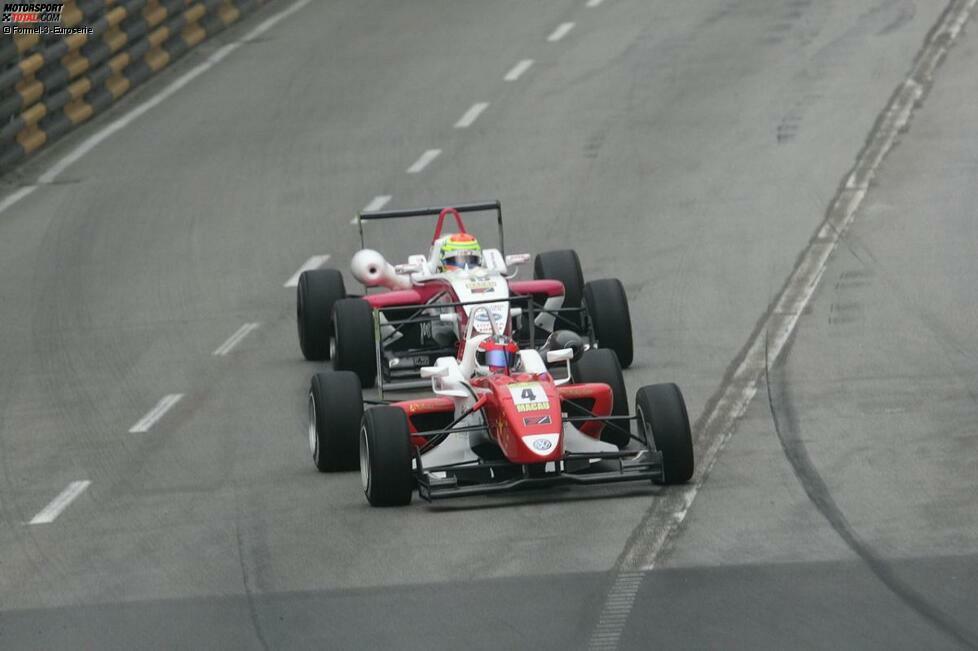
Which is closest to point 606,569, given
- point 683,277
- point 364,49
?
point 683,277

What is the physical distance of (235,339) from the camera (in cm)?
1902

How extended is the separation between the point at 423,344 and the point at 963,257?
246 inches

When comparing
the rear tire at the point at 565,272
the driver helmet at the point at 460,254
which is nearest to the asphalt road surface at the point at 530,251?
the rear tire at the point at 565,272

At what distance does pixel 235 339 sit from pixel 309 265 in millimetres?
2800

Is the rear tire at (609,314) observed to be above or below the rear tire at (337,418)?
below

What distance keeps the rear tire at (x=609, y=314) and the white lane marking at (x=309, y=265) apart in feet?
17.0

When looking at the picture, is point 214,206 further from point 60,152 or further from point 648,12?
point 648,12

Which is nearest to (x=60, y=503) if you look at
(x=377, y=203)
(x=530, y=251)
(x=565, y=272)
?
(x=565, y=272)

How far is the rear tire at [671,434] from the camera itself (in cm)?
1319

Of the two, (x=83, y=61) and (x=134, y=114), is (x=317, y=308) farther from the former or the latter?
(x=134, y=114)

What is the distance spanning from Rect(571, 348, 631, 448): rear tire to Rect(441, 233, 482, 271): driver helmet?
2506 mm

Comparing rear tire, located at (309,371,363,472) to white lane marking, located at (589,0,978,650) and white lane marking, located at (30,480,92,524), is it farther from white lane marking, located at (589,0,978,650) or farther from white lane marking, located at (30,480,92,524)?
white lane marking, located at (589,0,978,650)

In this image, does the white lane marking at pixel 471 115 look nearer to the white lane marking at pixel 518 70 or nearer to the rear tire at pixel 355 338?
the white lane marking at pixel 518 70

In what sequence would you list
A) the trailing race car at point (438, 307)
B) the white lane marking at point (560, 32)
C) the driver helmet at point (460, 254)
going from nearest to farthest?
the trailing race car at point (438, 307) → the driver helmet at point (460, 254) → the white lane marking at point (560, 32)
